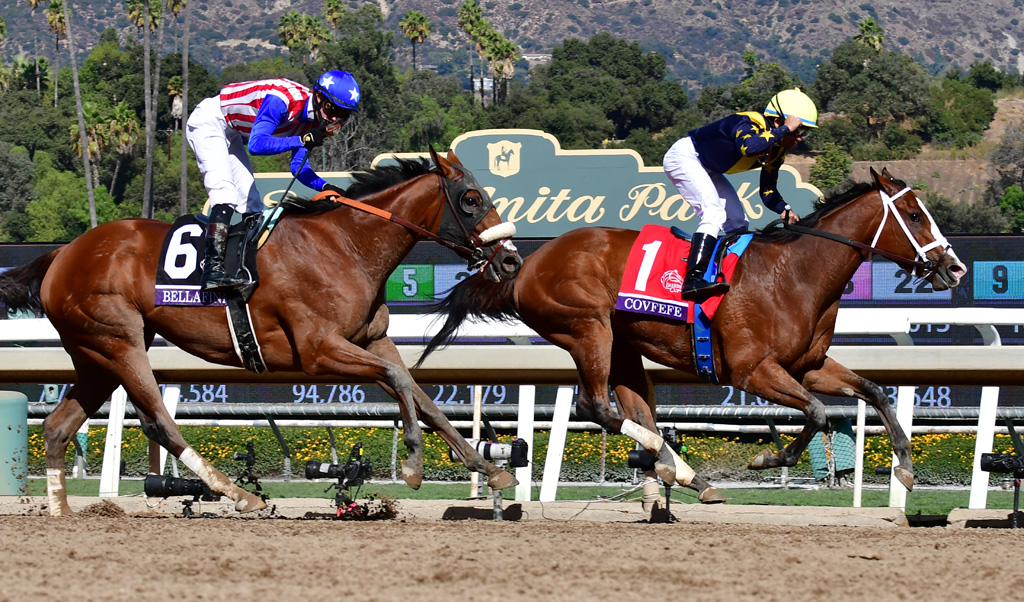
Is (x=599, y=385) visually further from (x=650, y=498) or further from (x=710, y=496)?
(x=710, y=496)

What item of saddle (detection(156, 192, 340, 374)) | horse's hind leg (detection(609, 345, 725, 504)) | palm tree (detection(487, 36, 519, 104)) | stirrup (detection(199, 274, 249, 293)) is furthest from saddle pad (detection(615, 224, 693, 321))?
palm tree (detection(487, 36, 519, 104))

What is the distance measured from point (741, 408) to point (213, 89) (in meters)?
48.1

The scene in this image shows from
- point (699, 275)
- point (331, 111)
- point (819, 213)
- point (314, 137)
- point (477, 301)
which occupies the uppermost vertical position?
point (331, 111)

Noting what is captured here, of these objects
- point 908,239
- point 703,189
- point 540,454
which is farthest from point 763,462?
point 540,454

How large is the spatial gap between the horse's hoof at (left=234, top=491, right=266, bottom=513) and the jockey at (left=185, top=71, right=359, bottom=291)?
3.44ft

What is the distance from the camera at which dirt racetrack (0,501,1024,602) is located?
132 inches

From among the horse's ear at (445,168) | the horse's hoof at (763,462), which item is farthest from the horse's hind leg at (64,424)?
the horse's hoof at (763,462)

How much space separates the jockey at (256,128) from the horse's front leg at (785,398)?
198 cm

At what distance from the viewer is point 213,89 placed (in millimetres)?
51812

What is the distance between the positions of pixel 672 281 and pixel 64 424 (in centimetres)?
275

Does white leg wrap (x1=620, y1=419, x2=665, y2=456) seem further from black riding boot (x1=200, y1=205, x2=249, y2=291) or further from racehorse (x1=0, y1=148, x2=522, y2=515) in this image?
black riding boot (x1=200, y1=205, x2=249, y2=291)

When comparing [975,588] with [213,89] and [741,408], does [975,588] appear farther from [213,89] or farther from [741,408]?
[213,89]

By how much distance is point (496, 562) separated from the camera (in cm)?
376

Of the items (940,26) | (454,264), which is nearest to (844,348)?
(454,264)
